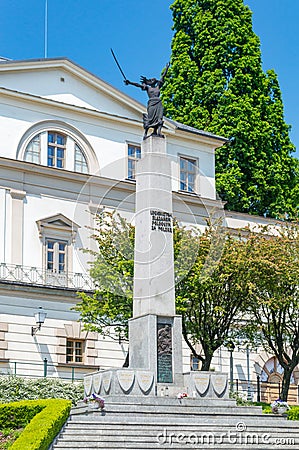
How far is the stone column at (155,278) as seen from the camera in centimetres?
2550

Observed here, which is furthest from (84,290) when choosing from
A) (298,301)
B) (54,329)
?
(298,301)

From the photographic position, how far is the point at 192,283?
34531 millimetres

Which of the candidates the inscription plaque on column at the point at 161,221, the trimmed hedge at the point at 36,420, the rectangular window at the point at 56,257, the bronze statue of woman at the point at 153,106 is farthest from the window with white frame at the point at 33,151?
the trimmed hedge at the point at 36,420

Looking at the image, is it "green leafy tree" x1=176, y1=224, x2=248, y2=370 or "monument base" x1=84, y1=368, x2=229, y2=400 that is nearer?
"monument base" x1=84, y1=368, x2=229, y2=400

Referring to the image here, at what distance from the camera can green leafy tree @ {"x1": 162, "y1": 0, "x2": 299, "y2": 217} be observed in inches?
2125

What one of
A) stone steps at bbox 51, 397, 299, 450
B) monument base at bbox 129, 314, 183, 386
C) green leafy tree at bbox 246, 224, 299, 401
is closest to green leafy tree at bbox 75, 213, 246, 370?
green leafy tree at bbox 246, 224, 299, 401

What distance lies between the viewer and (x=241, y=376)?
43750mm

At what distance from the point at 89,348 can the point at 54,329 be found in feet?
6.35

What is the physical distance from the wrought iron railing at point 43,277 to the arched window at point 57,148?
5027 millimetres

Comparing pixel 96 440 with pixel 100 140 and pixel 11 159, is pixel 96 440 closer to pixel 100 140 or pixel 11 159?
pixel 11 159

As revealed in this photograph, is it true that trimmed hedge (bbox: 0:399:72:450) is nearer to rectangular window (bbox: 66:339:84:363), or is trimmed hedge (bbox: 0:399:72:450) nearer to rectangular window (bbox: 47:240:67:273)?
rectangular window (bbox: 66:339:84:363)

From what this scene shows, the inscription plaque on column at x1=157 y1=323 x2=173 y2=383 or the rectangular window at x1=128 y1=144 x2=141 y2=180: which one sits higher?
the rectangular window at x1=128 y1=144 x2=141 y2=180

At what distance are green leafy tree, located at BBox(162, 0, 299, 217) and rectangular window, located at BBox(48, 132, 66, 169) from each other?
13162 millimetres

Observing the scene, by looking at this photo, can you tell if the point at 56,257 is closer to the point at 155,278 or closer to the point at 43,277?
the point at 43,277
